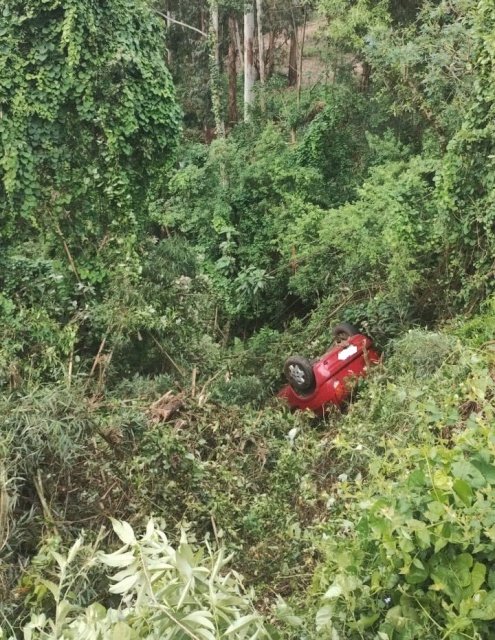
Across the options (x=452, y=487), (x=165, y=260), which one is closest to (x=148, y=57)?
(x=165, y=260)

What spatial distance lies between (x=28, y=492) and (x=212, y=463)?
1.61m

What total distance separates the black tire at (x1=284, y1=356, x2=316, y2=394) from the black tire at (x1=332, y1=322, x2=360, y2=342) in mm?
A: 956

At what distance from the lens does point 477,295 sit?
22.6 ft

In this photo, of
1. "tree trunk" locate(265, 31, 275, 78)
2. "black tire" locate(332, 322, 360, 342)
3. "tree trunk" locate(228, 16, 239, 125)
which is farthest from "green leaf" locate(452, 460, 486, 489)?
"tree trunk" locate(265, 31, 275, 78)

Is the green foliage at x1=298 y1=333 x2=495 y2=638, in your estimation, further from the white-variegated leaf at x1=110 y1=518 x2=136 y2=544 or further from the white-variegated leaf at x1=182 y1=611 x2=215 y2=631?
the white-variegated leaf at x1=110 y1=518 x2=136 y2=544

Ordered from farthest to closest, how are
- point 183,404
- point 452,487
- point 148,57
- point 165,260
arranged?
1. point 165,260
2. point 148,57
3. point 183,404
4. point 452,487

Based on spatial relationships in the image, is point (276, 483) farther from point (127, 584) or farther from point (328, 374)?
point (127, 584)

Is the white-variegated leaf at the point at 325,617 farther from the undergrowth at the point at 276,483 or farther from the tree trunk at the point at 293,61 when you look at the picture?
the tree trunk at the point at 293,61

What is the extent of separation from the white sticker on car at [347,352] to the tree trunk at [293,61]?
1459cm

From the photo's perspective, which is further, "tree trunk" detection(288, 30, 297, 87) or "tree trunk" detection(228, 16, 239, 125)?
"tree trunk" detection(288, 30, 297, 87)

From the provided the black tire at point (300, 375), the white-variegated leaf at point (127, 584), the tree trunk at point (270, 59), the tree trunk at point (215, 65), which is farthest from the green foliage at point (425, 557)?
the tree trunk at point (270, 59)

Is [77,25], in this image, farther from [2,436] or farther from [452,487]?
[452,487]

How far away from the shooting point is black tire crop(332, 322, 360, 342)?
25.4ft

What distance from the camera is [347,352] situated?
23.4 feet
